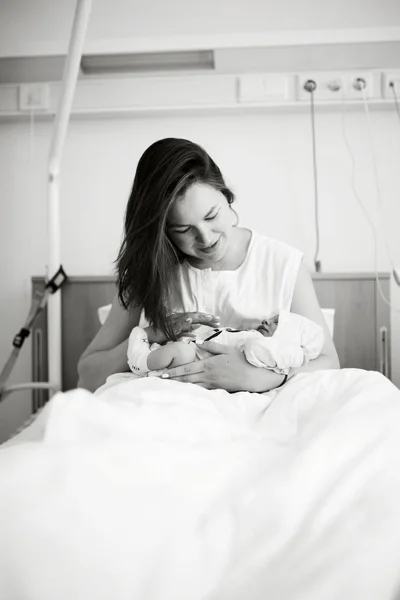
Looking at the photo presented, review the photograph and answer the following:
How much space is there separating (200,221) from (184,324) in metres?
0.28

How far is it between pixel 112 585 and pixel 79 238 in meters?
2.62

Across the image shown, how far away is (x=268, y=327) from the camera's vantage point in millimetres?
1543

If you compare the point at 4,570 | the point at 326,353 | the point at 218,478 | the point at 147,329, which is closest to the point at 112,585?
the point at 4,570

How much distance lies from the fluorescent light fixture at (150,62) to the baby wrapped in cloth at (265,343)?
1.76 metres

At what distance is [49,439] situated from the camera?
2.51ft

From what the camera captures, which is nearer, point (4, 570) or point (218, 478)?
point (4, 570)

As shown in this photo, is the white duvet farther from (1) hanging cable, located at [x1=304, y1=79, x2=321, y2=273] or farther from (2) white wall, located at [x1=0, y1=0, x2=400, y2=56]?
(2) white wall, located at [x1=0, y1=0, x2=400, y2=56]

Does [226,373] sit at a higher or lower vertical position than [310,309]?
lower

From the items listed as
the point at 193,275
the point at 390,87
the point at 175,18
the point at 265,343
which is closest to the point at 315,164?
the point at 390,87

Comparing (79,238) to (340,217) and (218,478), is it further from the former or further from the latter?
(218,478)

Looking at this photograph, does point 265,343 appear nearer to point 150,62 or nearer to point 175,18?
point 150,62

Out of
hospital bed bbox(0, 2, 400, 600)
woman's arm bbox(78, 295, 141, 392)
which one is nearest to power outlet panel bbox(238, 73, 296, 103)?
woman's arm bbox(78, 295, 141, 392)

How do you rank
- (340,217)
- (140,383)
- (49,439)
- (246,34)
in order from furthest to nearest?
(340,217), (246,34), (140,383), (49,439)

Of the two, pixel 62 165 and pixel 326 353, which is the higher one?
pixel 62 165
